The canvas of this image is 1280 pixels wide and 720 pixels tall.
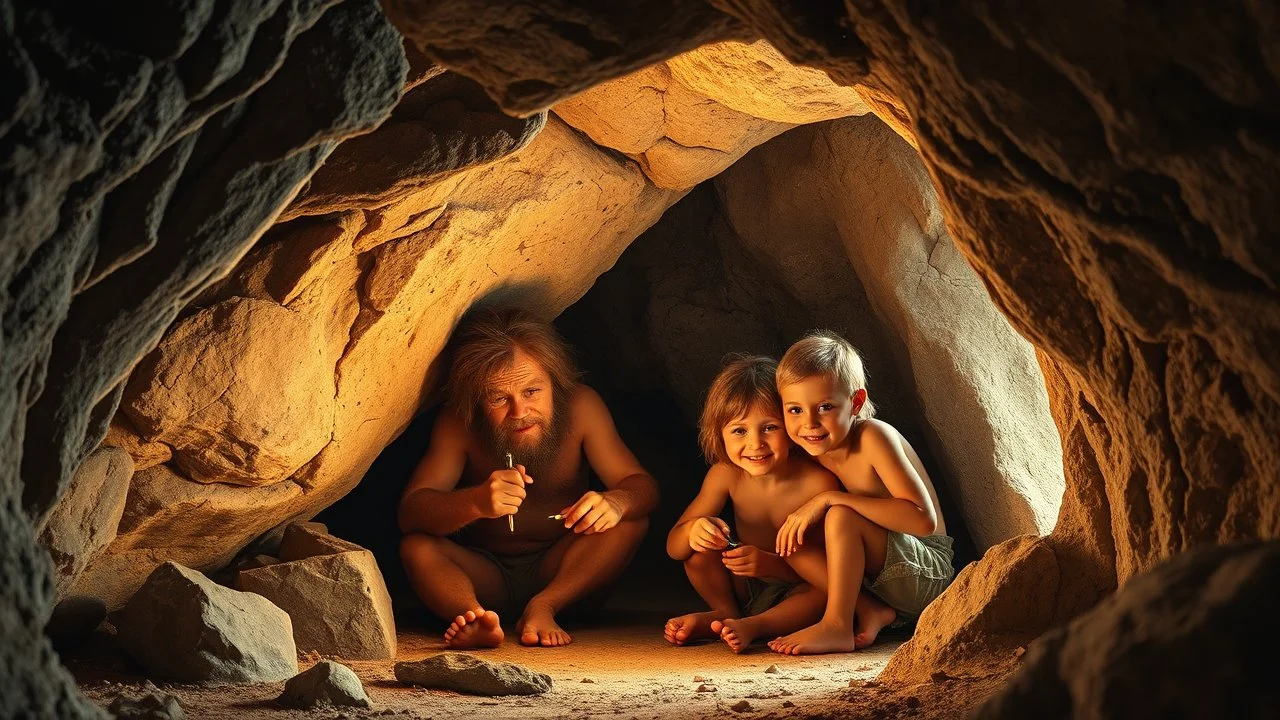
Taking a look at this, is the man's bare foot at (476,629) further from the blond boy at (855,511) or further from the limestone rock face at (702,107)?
the limestone rock face at (702,107)

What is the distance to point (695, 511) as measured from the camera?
16.6 feet

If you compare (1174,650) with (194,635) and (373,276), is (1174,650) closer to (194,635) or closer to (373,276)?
(194,635)

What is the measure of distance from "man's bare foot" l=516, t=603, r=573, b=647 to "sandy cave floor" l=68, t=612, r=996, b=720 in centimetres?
6

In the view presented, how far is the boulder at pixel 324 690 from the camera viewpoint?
3094 mm

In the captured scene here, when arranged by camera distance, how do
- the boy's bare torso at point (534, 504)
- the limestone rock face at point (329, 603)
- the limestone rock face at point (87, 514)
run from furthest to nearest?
the boy's bare torso at point (534, 504) < the limestone rock face at point (329, 603) < the limestone rock face at point (87, 514)

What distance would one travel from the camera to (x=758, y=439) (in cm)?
486

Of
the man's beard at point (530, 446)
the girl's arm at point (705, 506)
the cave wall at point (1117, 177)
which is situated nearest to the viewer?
the cave wall at point (1117, 177)

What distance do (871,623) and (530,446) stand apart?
5.43 ft

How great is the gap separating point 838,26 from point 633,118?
2082 millimetres

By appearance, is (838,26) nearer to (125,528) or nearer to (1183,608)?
(1183,608)

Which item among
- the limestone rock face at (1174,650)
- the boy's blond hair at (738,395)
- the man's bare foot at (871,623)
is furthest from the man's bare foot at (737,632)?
the limestone rock face at (1174,650)

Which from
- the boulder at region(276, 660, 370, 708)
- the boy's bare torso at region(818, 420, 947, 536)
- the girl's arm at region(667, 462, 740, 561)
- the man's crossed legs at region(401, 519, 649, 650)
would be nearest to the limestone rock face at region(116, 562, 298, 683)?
the boulder at region(276, 660, 370, 708)

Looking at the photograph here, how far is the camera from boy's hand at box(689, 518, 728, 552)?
4855 millimetres

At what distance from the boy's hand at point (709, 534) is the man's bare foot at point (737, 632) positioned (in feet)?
1.19
